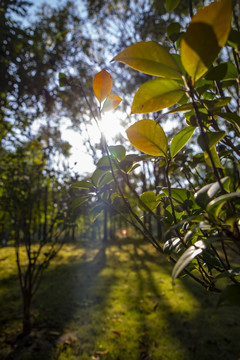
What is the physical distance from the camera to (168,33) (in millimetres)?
625

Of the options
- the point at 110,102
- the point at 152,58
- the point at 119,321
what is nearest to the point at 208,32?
the point at 152,58

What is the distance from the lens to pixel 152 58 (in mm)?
464

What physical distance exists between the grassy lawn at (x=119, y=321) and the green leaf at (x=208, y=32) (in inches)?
132

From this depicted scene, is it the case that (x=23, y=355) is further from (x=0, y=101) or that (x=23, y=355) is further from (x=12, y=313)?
(x=0, y=101)

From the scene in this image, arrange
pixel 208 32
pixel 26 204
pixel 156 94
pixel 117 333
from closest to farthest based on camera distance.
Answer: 1. pixel 208 32
2. pixel 156 94
3. pixel 117 333
4. pixel 26 204

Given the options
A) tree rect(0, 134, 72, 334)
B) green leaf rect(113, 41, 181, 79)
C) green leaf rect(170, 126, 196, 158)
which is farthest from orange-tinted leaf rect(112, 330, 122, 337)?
green leaf rect(113, 41, 181, 79)

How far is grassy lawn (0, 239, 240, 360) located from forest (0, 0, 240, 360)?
0.03 meters

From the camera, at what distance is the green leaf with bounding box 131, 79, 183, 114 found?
1.60 feet

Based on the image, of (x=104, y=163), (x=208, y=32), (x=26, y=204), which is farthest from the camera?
(x=26, y=204)

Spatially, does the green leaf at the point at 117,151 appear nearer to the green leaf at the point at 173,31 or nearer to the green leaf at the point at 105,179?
the green leaf at the point at 105,179

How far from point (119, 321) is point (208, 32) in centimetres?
418

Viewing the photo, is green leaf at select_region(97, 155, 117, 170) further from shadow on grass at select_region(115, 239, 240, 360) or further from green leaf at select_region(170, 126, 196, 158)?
shadow on grass at select_region(115, 239, 240, 360)

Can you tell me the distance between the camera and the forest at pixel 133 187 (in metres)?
0.48

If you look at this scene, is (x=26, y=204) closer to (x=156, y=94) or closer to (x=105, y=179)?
(x=105, y=179)
